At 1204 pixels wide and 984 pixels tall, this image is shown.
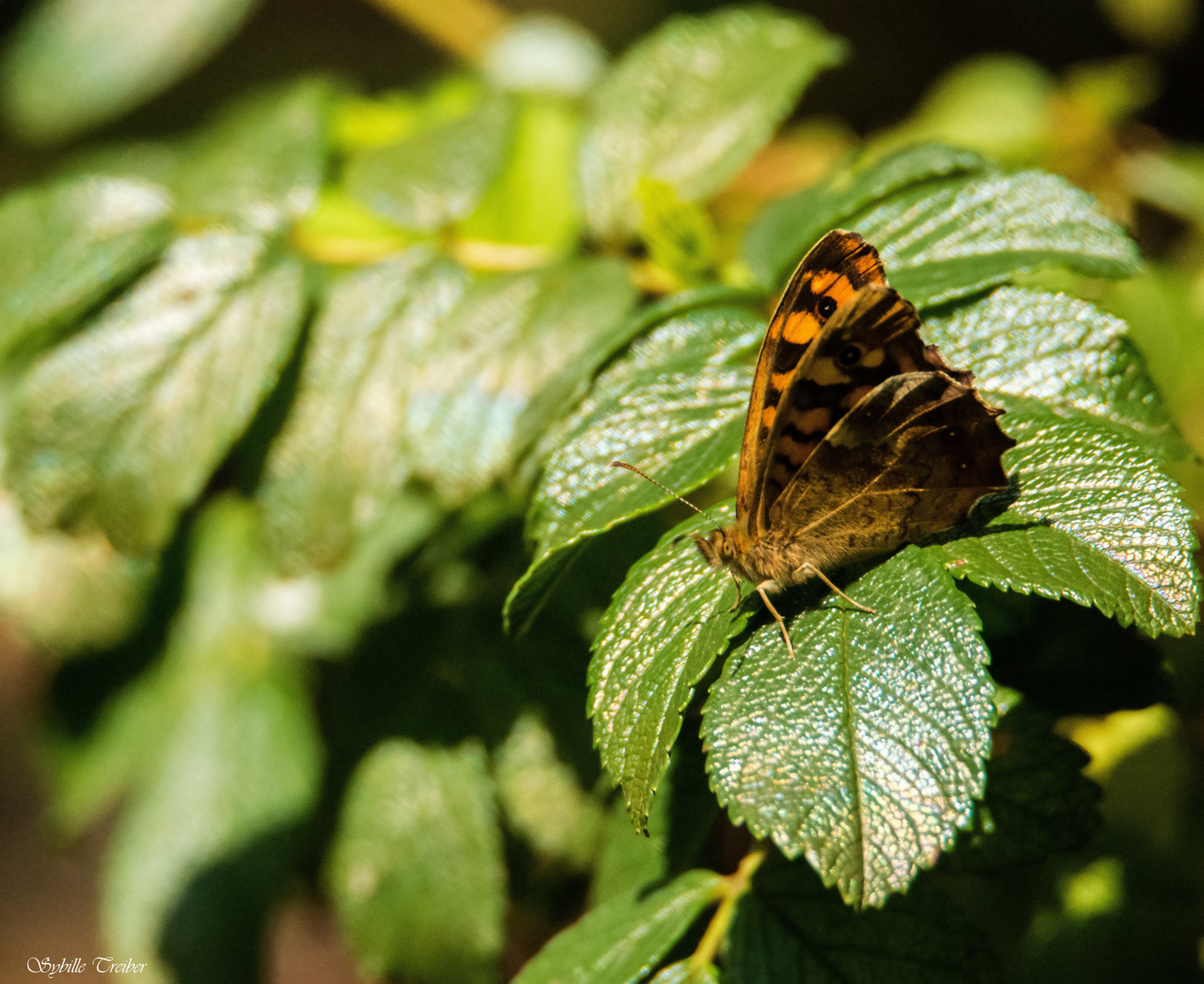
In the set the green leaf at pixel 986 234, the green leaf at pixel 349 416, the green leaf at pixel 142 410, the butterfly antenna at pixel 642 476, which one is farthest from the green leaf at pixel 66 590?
the green leaf at pixel 986 234

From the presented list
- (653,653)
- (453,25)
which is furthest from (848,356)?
(453,25)

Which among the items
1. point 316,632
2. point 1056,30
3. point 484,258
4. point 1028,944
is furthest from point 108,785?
point 1056,30

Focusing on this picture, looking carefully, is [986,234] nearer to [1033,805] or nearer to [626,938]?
[1033,805]

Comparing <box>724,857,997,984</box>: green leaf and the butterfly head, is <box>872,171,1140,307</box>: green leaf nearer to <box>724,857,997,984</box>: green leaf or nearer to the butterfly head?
the butterfly head

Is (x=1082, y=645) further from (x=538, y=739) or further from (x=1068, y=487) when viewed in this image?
(x=538, y=739)

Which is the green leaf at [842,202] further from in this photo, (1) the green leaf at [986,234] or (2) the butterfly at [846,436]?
(2) the butterfly at [846,436]

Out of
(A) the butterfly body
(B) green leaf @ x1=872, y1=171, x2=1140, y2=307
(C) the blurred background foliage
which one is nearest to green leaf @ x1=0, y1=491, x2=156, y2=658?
(C) the blurred background foliage
